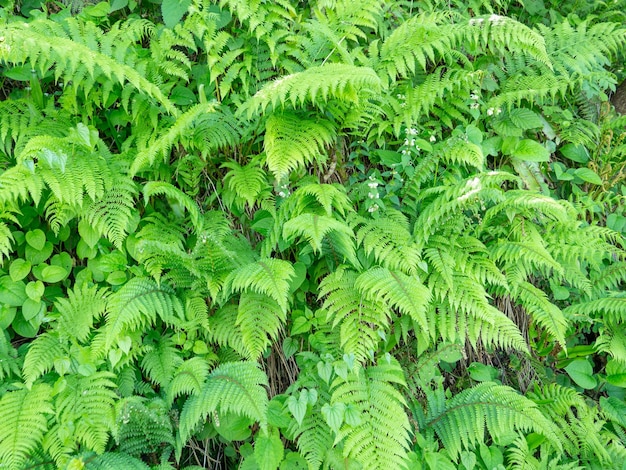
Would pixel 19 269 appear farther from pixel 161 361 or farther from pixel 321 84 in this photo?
pixel 321 84

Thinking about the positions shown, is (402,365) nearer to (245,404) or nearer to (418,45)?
(245,404)

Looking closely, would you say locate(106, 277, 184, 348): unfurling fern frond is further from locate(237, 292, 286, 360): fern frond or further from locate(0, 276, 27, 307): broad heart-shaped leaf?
locate(0, 276, 27, 307): broad heart-shaped leaf

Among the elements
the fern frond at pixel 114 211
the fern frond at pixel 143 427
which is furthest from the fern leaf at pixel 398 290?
the fern frond at pixel 114 211

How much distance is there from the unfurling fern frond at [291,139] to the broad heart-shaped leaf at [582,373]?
2.09 meters

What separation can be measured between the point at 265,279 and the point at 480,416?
4.55 ft

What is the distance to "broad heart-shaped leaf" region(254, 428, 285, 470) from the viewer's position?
232cm

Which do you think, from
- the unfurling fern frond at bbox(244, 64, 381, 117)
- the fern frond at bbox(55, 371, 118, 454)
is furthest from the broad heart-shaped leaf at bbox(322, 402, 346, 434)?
the unfurling fern frond at bbox(244, 64, 381, 117)

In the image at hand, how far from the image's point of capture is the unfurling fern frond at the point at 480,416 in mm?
2584

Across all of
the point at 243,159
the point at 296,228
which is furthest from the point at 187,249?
the point at 296,228

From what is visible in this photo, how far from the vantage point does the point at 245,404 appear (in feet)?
7.21

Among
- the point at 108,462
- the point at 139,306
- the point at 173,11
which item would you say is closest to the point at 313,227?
the point at 139,306

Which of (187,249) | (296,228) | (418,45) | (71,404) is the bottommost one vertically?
(71,404)

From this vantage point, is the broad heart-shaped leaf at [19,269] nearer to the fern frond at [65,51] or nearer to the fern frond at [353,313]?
the fern frond at [65,51]

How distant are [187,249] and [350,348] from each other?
112 cm
